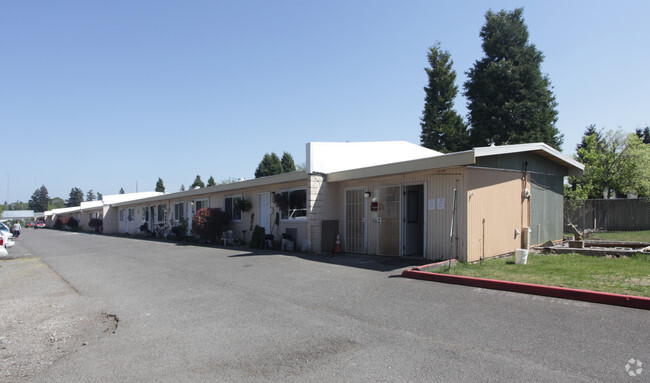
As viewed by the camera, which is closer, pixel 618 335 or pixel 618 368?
pixel 618 368

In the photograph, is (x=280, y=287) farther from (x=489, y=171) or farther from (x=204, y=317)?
(x=489, y=171)

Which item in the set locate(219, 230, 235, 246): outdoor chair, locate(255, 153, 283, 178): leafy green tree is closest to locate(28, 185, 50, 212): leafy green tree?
locate(255, 153, 283, 178): leafy green tree

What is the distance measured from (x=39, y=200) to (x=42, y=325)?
180 meters

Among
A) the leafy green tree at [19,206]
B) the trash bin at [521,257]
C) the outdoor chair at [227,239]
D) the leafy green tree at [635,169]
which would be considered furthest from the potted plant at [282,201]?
the leafy green tree at [19,206]

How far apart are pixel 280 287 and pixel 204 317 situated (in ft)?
7.23

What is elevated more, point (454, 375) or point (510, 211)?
point (510, 211)

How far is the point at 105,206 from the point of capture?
3859 cm

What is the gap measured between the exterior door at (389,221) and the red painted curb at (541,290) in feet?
10.5

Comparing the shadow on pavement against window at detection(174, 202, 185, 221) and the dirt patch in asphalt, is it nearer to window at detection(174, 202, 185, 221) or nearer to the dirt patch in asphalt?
the dirt patch in asphalt

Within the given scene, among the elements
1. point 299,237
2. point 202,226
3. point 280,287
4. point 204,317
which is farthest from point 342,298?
point 202,226

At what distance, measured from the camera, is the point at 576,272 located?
7.95 metres

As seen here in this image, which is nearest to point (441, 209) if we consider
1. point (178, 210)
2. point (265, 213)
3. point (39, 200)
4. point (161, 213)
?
point (265, 213)

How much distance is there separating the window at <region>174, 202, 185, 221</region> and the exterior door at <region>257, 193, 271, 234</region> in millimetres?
9645

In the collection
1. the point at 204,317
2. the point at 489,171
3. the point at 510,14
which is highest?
the point at 510,14
